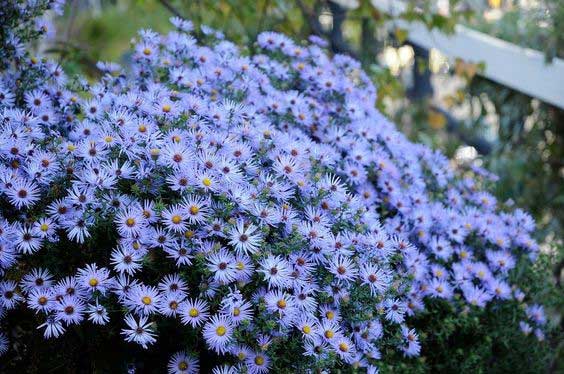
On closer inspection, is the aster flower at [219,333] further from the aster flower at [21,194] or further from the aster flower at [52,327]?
the aster flower at [21,194]

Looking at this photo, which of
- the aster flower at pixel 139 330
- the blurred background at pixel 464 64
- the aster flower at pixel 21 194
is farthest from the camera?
the blurred background at pixel 464 64

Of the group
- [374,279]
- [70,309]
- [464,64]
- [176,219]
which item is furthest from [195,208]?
[464,64]

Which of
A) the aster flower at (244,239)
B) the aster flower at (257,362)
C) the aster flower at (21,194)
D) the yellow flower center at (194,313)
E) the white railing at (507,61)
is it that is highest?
the white railing at (507,61)

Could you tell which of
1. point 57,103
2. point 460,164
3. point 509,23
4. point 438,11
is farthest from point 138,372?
point 509,23

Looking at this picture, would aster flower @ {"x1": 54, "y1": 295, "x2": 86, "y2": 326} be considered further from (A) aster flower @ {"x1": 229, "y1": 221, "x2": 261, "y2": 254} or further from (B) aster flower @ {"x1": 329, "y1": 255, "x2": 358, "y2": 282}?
(B) aster flower @ {"x1": 329, "y1": 255, "x2": 358, "y2": 282}

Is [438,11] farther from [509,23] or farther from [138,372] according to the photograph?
[138,372]

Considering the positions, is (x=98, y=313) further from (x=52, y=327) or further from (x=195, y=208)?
(x=195, y=208)

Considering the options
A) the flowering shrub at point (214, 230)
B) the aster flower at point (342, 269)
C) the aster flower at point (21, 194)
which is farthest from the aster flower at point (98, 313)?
the aster flower at point (342, 269)
